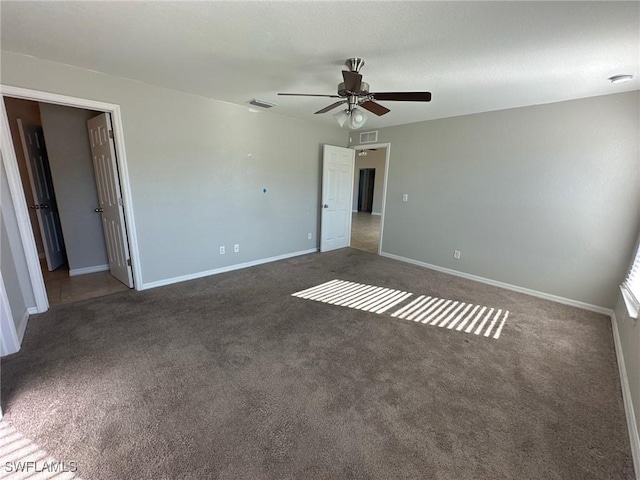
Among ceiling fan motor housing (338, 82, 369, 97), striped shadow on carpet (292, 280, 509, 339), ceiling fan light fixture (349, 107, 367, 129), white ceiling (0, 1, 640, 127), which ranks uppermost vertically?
white ceiling (0, 1, 640, 127)

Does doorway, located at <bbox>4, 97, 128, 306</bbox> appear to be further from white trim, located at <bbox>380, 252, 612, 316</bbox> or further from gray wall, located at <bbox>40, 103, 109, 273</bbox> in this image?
white trim, located at <bbox>380, 252, 612, 316</bbox>

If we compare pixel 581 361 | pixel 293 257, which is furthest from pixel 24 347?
pixel 581 361

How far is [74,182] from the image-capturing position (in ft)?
12.4

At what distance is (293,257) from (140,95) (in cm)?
312

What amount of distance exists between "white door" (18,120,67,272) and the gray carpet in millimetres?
1803

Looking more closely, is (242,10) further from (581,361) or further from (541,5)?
(581,361)

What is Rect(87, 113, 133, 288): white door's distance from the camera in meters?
3.10

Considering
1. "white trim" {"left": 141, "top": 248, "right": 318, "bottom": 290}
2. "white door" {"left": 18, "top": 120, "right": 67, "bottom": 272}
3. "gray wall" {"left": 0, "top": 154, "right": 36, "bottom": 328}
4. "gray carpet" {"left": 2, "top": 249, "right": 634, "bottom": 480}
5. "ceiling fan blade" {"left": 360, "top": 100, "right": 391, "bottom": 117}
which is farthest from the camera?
"white door" {"left": 18, "top": 120, "right": 67, "bottom": 272}

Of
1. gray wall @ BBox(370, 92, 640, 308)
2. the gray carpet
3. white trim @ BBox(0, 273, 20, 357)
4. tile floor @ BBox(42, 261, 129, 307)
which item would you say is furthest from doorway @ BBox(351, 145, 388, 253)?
white trim @ BBox(0, 273, 20, 357)

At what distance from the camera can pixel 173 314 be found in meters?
2.81

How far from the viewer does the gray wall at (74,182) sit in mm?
3561

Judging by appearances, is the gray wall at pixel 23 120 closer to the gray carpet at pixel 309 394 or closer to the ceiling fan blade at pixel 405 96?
the gray carpet at pixel 309 394

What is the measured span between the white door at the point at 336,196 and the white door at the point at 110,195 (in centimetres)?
307

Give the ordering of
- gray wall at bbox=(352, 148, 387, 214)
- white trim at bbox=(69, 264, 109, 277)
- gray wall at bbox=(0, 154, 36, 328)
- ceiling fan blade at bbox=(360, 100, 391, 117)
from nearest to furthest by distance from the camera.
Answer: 1. gray wall at bbox=(0, 154, 36, 328)
2. ceiling fan blade at bbox=(360, 100, 391, 117)
3. white trim at bbox=(69, 264, 109, 277)
4. gray wall at bbox=(352, 148, 387, 214)
